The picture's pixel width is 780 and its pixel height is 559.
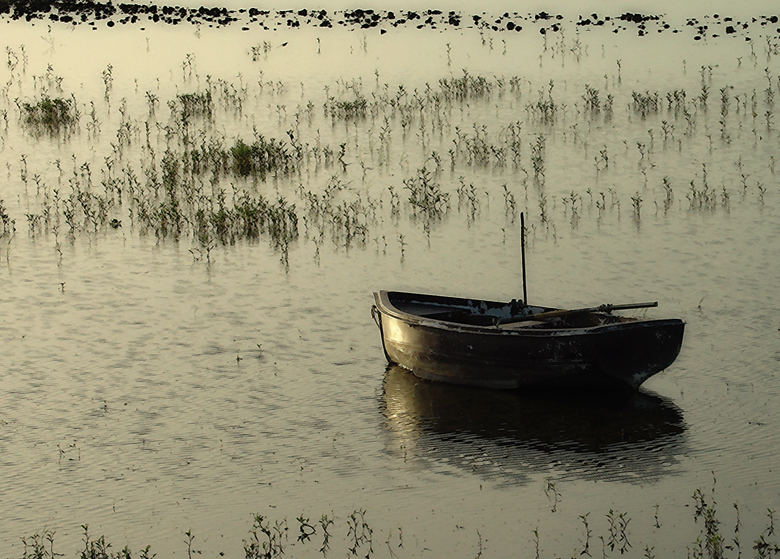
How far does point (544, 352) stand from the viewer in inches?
602

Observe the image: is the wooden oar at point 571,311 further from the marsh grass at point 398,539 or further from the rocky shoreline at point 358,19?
the rocky shoreline at point 358,19

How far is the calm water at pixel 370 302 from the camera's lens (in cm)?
1249

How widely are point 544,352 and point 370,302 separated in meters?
4.59

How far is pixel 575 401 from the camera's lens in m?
15.4

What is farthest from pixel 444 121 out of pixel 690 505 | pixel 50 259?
pixel 690 505

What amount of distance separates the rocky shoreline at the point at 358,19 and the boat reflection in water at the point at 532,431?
29.2m

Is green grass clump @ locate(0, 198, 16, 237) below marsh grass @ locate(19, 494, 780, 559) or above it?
above

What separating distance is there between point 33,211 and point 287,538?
14.5 meters

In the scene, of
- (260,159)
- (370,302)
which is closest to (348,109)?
(260,159)

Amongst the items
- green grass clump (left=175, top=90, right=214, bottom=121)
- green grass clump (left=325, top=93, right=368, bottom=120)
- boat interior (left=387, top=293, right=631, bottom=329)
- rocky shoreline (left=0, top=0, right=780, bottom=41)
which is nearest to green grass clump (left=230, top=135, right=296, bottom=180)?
green grass clump (left=325, top=93, right=368, bottom=120)

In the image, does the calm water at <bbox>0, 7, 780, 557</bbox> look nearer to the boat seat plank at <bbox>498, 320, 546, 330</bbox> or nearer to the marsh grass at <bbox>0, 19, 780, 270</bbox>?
the marsh grass at <bbox>0, 19, 780, 270</bbox>

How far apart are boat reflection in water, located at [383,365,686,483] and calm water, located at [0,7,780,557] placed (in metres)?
0.04

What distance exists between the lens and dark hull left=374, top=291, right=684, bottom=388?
15.1m

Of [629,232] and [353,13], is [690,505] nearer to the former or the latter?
[629,232]
